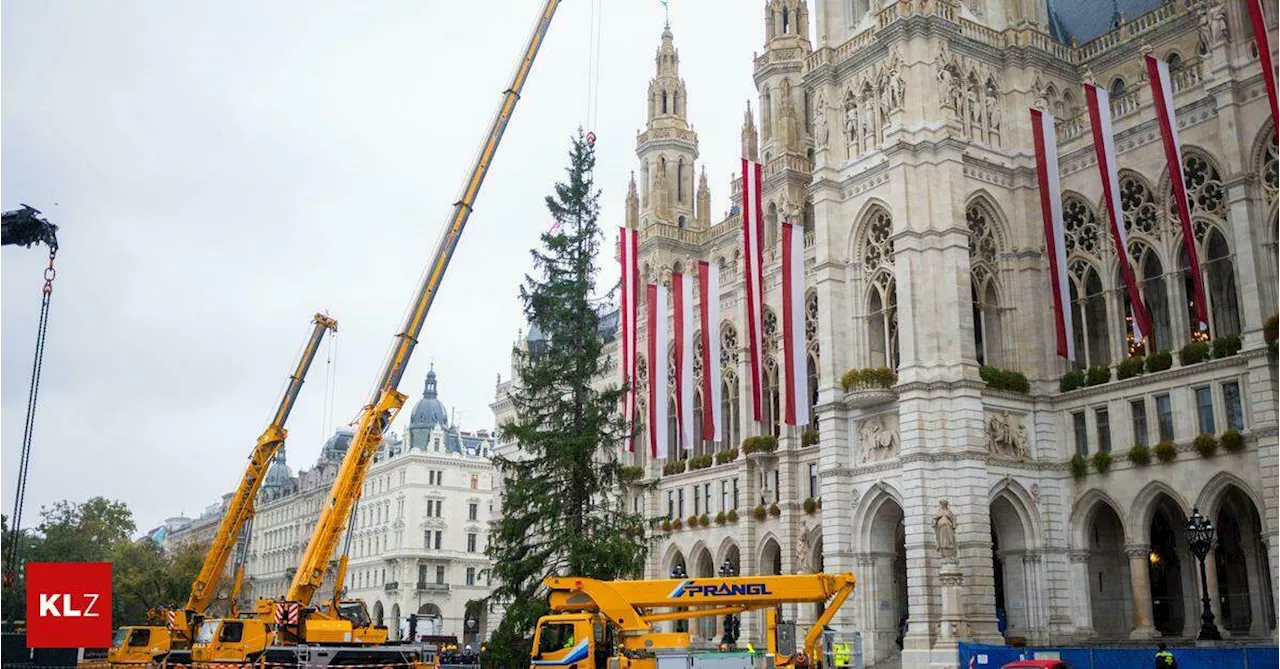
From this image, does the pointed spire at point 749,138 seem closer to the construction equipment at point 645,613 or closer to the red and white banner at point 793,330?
the red and white banner at point 793,330

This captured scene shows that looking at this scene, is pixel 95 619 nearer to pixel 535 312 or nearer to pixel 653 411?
pixel 535 312

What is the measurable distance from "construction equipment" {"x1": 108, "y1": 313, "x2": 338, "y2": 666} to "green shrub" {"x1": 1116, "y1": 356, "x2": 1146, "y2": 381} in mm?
30411

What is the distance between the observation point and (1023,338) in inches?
1773

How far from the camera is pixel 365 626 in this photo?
33.5 m

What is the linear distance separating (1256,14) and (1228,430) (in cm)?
1323

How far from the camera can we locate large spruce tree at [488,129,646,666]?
116 feet

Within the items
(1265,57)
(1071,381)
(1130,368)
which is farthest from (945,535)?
(1265,57)

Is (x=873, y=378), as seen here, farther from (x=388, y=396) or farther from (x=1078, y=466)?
(x=388, y=396)

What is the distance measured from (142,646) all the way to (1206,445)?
3636cm

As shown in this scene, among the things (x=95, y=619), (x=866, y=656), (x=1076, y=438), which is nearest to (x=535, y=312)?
(x=866, y=656)

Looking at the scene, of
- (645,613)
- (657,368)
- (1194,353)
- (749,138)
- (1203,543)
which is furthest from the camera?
(749,138)

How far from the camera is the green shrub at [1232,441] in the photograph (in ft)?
122

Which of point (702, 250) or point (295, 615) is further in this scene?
point (702, 250)

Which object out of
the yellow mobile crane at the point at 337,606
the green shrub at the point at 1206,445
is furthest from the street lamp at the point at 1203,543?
the yellow mobile crane at the point at 337,606
